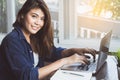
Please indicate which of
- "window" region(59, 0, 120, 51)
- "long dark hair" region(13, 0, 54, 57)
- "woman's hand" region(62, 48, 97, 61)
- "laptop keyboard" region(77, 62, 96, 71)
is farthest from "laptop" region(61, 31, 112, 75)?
"window" region(59, 0, 120, 51)

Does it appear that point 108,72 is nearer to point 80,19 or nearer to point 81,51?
point 81,51

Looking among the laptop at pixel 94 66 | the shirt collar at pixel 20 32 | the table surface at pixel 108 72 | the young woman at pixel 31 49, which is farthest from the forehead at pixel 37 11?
the table surface at pixel 108 72

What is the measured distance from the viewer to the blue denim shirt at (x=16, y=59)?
1783 millimetres

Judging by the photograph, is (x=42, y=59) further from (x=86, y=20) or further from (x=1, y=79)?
(x=86, y=20)

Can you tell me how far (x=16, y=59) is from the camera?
1.80 m

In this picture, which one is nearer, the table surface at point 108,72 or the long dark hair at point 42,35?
the table surface at point 108,72

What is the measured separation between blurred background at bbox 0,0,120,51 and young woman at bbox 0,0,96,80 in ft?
2.09

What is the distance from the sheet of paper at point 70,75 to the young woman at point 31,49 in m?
0.08

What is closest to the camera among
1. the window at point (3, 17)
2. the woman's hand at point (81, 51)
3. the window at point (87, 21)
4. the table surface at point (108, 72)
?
the table surface at point (108, 72)

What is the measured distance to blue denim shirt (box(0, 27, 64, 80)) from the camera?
70.2 inches

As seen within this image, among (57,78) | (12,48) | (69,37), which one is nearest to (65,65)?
(57,78)

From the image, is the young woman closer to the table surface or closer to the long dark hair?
the long dark hair

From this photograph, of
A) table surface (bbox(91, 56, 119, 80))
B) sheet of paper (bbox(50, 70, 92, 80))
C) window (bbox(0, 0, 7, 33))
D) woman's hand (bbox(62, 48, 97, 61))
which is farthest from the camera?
window (bbox(0, 0, 7, 33))

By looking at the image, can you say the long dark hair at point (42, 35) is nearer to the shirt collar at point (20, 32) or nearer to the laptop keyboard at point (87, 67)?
the shirt collar at point (20, 32)
